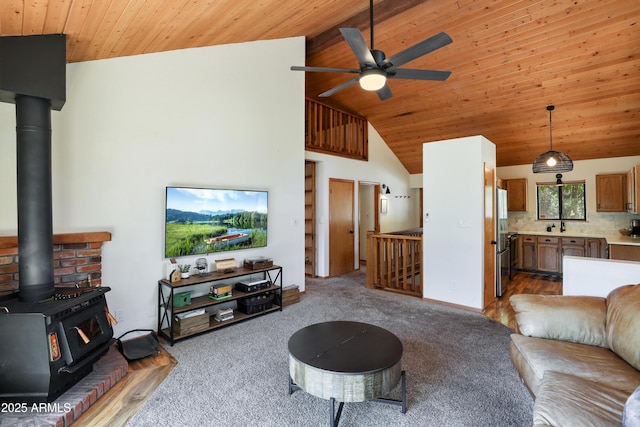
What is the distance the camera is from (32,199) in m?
2.26

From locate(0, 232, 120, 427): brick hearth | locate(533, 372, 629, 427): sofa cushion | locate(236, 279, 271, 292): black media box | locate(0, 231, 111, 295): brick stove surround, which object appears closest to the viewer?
locate(533, 372, 629, 427): sofa cushion

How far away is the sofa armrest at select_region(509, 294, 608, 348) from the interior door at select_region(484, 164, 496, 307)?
2.00m

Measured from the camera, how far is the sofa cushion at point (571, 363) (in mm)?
1691

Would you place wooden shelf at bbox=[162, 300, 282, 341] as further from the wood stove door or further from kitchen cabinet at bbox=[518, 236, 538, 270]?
kitchen cabinet at bbox=[518, 236, 538, 270]

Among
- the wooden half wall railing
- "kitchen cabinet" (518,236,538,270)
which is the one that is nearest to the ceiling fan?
the wooden half wall railing

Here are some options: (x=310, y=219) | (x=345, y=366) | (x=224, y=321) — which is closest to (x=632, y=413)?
(x=345, y=366)

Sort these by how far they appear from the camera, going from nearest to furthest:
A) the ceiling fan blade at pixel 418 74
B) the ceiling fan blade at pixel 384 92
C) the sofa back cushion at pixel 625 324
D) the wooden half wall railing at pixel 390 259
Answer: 1. the sofa back cushion at pixel 625 324
2. the ceiling fan blade at pixel 418 74
3. the ceiling fan blade at pixel 384 92
4. the wooden half wall railing at pixel 390 259

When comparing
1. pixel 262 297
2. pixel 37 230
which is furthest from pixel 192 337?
pixel 37 230

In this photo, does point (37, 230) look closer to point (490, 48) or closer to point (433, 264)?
point (433, 264)

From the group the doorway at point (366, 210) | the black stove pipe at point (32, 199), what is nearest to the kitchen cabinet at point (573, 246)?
the doorway at point (366, 210)

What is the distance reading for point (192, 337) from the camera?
3.28 metres

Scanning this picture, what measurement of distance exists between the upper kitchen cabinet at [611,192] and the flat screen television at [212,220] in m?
6.25

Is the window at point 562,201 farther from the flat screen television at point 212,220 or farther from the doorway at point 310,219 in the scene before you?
the flat screen television at point 212,220

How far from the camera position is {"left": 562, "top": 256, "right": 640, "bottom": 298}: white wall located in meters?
2.49
